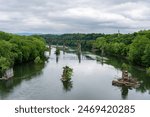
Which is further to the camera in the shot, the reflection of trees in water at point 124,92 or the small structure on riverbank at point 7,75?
the small structure on riverbank at point 7,75

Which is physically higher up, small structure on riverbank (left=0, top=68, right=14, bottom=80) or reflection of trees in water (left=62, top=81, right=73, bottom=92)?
small structure on riverbank (left=0, top=68, right=14, bottom=80)

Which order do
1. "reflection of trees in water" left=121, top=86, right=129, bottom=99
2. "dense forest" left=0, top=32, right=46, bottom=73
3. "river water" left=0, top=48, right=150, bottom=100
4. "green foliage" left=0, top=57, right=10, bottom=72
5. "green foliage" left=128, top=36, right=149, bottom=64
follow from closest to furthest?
1. "river water" left=0, top=48, right=150, bottom=100
2. "reflection of trees in water" left=121, top=86, right=129, bottom=99
3. "green foliage" left=0, top=57, right=10, bottom=72
4. "dense forest" left=0, top=32, right=46, bottom=73
5. "green foliage" left=128, top=36, right=149, bottom=64

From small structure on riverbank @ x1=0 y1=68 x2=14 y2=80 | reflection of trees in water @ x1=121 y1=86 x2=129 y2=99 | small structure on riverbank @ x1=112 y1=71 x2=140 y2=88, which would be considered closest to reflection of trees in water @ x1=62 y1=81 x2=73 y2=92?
small structure on riverbank @ x1=112 y1=71 x2=140 y2=88

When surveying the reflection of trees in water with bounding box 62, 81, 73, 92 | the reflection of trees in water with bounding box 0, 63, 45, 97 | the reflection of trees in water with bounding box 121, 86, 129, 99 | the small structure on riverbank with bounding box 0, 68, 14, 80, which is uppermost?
the small structure on riverbank with bounding box 0, 68, 14, 80

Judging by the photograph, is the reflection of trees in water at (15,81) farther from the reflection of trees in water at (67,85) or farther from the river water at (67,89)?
the reflection of trees in water at (67,85)

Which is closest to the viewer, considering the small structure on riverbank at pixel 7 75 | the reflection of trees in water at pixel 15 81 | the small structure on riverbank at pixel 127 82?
the reflection of trees in water at pixel 15 81

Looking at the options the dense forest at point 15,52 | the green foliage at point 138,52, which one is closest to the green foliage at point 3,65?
the dense forest at point 15,52

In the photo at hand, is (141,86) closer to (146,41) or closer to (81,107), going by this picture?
(146,41)

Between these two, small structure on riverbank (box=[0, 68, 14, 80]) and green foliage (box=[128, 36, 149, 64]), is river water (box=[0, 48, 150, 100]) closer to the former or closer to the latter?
small structure on riverbank (box=[0, 68, 14, 80])

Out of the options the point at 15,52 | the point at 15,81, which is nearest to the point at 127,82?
the point at 15,81

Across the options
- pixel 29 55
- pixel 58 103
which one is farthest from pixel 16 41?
pixel 58 103

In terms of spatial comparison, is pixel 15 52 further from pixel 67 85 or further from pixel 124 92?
pixel 124 92
